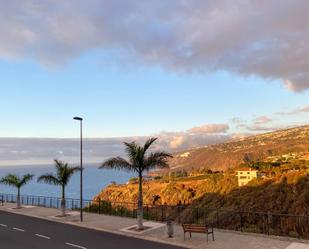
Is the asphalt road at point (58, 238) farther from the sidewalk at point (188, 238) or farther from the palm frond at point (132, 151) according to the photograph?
the palm frond at point (132, 151)

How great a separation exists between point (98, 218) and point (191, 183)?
104088 millimetres

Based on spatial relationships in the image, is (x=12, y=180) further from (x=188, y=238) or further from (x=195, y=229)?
(x=195, y=229)

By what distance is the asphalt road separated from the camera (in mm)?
18250

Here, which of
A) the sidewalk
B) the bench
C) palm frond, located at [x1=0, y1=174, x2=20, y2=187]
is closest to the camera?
the sidewalk

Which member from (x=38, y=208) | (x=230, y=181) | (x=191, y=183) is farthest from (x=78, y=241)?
(x=191, y=183)

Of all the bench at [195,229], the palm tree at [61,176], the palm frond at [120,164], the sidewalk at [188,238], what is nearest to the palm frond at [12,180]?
the palm tree at [61,176]

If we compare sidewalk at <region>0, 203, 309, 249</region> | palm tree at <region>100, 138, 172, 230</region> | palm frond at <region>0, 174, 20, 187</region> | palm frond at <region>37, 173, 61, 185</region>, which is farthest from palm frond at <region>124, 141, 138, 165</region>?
palm frond at <region>0, 174, 20, 187</region>

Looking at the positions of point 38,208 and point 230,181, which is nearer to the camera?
point 38,208

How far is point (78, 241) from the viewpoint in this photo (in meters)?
19.3

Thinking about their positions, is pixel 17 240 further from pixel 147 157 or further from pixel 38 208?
pixel 38 208

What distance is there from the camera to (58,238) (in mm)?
20172

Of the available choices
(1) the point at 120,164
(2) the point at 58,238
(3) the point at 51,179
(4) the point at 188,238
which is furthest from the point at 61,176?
(4) the point at 188,238

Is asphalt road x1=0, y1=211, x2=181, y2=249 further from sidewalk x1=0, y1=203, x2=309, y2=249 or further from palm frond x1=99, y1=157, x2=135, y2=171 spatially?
palm frond x1=99, y1=157, x2=135, y2=171

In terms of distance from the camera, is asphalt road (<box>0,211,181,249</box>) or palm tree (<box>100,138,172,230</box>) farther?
palm tree (<box>100,138,172,230</box>)
